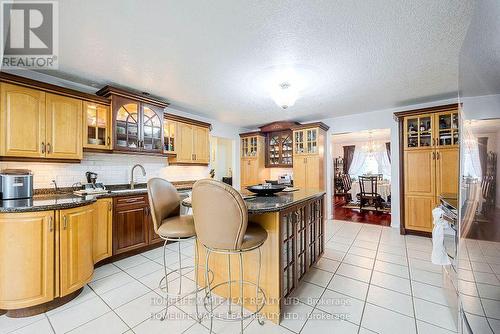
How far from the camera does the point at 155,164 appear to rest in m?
3.74

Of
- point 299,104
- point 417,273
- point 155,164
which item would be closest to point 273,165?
point 299,104

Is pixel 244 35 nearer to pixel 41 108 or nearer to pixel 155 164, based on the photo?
pixel 41 108

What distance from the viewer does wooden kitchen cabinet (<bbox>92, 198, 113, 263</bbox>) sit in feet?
8.13

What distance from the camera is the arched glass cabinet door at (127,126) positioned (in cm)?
296

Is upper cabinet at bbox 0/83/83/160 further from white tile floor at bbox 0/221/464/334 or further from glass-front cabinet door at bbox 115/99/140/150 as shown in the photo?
white tile floor at bbox 0/221/464/334

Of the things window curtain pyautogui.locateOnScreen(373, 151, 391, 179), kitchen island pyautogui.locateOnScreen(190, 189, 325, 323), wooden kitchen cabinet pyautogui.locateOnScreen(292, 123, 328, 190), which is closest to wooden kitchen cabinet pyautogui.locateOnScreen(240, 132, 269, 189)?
wooden kitchen cabinet pyautogui.locateOnScreen(292, 123, 328, 190)

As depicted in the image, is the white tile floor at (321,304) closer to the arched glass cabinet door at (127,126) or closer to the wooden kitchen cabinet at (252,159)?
the arched glass cabinet door at (127,126)

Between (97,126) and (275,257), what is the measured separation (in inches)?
114

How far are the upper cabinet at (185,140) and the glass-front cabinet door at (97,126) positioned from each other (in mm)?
882

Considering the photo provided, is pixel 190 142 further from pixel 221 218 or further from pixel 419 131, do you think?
pixel 419 131

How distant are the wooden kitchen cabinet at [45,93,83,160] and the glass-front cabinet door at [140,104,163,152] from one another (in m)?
0.78

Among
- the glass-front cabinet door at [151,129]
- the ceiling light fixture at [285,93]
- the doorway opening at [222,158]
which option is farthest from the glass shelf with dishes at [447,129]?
the doorway opening at [222,158]

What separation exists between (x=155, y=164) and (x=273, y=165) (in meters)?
3.07

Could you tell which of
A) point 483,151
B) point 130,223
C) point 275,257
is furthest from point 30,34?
point 483,151
